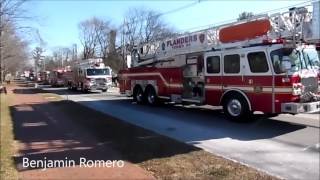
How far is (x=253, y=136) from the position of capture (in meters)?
12.1

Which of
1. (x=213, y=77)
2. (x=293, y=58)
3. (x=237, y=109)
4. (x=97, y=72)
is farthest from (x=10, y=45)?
(x=293, y=58)

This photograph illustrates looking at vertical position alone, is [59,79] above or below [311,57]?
below

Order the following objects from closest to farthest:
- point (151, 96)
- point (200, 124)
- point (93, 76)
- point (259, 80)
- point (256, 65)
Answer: point (259, 80)
point (256, 65)
point (200, 124)
point (151, 96)
point (93, 76)

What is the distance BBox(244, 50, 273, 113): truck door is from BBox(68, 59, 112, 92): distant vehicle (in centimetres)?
2542

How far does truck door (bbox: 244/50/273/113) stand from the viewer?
13570 millimetres

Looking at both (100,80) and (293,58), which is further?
(100,80)

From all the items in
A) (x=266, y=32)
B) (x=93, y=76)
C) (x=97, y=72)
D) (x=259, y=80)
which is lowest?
(x=259, y=80)

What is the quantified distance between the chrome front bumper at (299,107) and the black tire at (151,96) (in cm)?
869

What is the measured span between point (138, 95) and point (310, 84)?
35.6 feet

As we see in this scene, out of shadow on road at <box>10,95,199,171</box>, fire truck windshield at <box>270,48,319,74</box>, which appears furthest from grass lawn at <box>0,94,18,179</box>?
fire truck windshield at <box>270,48,319,74</box>

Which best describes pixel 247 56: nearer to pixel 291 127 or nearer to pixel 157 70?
pixel 291 127

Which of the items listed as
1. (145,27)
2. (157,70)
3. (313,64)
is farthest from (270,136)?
Result: (145,27)

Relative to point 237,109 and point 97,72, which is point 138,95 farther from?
point 97,72

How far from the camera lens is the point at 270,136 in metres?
12.0
